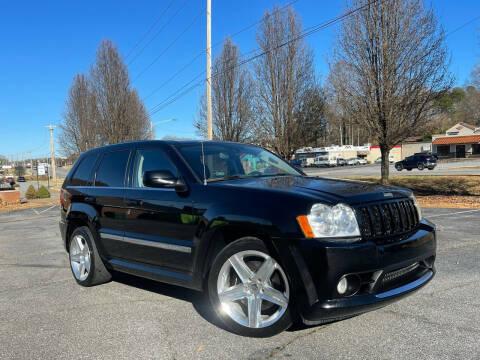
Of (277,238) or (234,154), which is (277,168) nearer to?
(234,154)

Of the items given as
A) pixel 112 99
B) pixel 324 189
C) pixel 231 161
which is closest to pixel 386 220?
pixel 324 189

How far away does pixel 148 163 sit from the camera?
429 cm

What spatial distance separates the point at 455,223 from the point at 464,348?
6368mm

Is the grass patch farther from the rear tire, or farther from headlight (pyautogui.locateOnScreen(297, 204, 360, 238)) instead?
the rear tire

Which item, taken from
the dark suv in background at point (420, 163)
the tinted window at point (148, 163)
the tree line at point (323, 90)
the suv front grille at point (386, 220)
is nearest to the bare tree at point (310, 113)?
the tree line at point (323, 90)

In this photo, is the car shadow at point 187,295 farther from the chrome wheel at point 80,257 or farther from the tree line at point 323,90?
the tree line at point 323,90

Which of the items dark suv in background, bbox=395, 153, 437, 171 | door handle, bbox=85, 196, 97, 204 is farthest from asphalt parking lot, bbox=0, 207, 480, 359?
dark suv in background, bbox=395, 153, 437, 171

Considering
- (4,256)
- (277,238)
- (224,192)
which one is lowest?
(4,256)

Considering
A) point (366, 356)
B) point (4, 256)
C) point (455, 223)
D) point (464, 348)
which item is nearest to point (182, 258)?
point (366, 356)

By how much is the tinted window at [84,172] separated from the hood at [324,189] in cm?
230

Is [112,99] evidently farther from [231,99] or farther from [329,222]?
[329,222]

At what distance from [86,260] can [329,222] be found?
10.8 feet

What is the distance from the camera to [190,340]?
3.23 m

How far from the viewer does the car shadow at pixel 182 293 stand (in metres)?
Answer: 3.74
